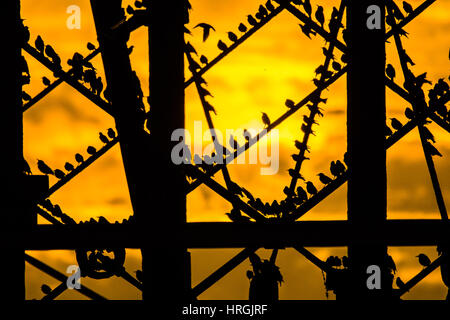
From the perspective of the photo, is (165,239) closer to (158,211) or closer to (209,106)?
(158,211)

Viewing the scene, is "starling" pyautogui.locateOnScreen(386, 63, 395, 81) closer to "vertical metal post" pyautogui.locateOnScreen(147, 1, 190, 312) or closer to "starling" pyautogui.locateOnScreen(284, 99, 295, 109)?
"starling" pyautogui.locateOnScreen(284, 99, 295, 109)

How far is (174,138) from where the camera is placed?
2639 millimetres

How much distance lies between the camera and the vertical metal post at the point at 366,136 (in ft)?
8.60

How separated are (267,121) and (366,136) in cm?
93

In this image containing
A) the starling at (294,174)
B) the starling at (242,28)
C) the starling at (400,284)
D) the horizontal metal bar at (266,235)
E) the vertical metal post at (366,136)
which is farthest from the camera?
the starling at (242,28)

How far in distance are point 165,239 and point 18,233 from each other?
1.16 ft

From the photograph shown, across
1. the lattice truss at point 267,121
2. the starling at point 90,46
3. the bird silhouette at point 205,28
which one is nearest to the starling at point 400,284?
the lattice truss at point 267,121

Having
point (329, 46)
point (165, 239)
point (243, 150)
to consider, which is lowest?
Result: point (165, 239)

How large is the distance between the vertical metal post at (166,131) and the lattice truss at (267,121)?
0.30 meters

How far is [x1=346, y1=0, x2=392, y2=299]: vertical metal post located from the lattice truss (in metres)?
0.31

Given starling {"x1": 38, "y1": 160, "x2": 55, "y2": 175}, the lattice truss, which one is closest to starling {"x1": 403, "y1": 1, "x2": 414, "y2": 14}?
the lattice truss

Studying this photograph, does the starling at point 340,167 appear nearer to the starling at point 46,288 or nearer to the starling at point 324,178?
the starling at point 324,178

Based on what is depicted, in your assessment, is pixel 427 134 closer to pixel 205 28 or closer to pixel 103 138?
pixel 205 28

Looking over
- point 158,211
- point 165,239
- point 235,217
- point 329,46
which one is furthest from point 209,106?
point 165,239
